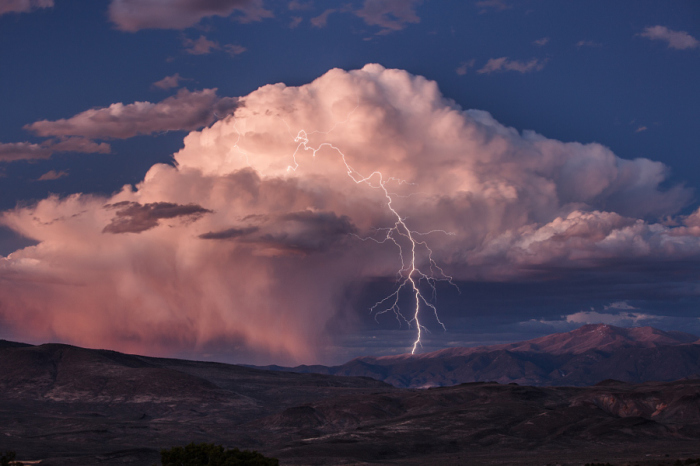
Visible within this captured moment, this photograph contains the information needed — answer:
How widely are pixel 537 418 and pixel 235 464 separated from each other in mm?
125985

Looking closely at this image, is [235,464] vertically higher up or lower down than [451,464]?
higher up

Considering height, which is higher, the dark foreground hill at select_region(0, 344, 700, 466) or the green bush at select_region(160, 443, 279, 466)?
the green bush at select_region(160, 443, 279, 466)

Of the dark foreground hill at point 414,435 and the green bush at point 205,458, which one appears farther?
the dark foreground hill at point 414,435

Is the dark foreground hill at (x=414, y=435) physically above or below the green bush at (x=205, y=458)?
below

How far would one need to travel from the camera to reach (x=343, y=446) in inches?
5655

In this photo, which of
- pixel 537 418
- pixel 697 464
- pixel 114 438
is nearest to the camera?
pixel 697 464

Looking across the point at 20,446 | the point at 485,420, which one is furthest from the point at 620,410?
the point at 20,446

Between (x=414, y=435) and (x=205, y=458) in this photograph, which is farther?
(x=414, y=435)

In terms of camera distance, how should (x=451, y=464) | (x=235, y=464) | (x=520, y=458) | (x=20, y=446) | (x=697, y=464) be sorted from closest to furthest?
(x=235, y=464) < (x=697, y=464) < (x=451, y=464) < (x=520, y=458) < (x=20, y=446)

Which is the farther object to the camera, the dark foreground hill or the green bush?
the dark foreground hill

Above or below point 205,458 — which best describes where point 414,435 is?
below

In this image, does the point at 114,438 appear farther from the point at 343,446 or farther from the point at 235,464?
the point at 235,464

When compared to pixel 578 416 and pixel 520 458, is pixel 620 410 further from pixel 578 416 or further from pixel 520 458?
pixel 520 458

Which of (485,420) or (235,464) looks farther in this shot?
(485,420)
